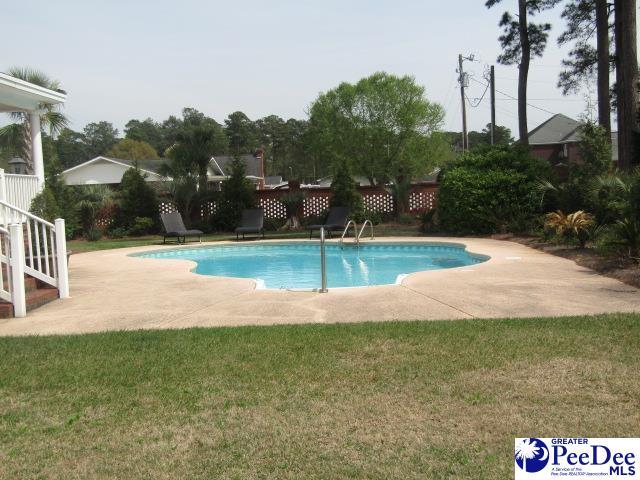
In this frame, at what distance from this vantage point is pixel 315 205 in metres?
23.0

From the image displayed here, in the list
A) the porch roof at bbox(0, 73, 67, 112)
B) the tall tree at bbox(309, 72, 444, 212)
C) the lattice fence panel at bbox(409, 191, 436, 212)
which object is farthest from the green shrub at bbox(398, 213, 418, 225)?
the porch roof at bbox(0, 73, 67, 112)

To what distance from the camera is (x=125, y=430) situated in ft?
10.9

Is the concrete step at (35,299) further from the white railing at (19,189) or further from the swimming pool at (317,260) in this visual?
the swimming pool at (317,260)

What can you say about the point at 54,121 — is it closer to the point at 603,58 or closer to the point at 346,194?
the point at 346,194

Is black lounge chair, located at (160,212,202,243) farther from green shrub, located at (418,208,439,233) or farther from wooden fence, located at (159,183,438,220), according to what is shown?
green shrub, located at (418,208,439,233)

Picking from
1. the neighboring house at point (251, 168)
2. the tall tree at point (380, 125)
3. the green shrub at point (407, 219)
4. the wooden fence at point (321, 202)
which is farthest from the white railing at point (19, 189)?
the neighboring house at point (251, 168)

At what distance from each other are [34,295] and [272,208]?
15685 mm

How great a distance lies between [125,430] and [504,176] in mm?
14729

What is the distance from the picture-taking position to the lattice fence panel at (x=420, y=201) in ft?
75.8

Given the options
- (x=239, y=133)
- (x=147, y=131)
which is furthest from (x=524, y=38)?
(x=147, y=131)

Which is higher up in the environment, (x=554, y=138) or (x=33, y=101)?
(x=554, y=138)

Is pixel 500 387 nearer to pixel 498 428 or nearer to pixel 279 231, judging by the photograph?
pixel 498 428

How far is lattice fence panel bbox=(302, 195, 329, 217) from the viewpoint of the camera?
22859 mm

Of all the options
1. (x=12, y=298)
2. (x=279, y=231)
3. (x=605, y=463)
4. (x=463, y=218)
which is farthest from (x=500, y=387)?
(x=279, y=231)
